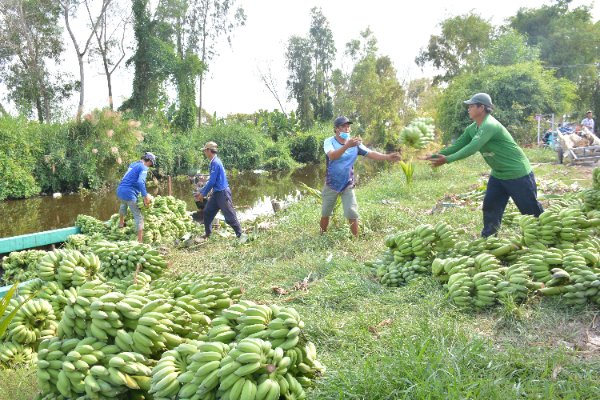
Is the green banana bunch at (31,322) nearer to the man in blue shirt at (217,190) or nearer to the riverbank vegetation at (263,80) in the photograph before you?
the man in blue shirt at (217,190)

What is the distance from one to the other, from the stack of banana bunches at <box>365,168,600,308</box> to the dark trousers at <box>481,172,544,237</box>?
35cm

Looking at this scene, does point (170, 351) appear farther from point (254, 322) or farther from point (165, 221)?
point (165, 221)

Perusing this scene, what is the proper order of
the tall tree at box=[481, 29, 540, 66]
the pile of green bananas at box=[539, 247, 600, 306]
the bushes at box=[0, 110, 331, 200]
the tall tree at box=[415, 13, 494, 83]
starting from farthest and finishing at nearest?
the tall tree at box=[415, 13, 494, 83] < the tall tree at box=[481, 29, 540, 66] < the bushes at box=[0, 110, 331, 200] < the pile of green bananas at box=[539, 247, 600, 306]

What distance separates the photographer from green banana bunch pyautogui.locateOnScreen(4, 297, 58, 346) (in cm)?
392

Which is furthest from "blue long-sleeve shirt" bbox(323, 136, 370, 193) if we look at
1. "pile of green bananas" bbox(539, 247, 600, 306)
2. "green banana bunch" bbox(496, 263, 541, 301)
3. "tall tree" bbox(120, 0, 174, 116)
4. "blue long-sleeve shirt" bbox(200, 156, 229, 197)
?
"tall tree" bbox(120, 0, 174, 116)

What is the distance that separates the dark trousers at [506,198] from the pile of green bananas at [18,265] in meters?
6.28

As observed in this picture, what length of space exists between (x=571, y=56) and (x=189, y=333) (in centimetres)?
4170

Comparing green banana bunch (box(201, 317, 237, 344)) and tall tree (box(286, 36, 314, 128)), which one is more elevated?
tall tree (box(286, 36, 314, 128))

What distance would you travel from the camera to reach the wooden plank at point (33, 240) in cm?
788

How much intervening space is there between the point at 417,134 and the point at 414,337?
4420 millimetres

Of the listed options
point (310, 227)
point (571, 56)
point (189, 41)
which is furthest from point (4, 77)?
point (571, 56)

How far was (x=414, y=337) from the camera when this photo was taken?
130 inches

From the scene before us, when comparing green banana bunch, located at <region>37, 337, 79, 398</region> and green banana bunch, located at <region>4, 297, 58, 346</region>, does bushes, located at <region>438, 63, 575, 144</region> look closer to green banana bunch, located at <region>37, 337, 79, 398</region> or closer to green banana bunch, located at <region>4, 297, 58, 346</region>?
green banana bunch, located at <region>4, 297, 58, 346</region>

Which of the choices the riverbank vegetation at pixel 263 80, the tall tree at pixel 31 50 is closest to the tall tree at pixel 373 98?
the riverbank vegetation at pixel 263 80
